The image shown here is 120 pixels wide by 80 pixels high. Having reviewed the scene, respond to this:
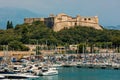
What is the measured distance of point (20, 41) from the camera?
9850 cm

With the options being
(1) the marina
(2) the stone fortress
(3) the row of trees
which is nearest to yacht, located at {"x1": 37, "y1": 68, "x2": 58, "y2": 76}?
(1) the marina

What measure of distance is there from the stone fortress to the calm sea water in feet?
116

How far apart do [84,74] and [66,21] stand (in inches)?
1750

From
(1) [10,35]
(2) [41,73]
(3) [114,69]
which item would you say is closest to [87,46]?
(1) [10,35]

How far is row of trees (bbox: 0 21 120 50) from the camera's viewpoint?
323 feet

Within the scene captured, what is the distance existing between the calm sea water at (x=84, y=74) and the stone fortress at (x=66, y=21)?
116 feet

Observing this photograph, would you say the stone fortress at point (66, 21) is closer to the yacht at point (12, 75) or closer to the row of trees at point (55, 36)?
the row of trees at point (55, 36)

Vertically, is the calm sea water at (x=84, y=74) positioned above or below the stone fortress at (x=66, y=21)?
below

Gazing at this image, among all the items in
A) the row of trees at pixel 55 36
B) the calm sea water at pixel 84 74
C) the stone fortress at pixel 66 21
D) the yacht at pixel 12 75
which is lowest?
the calm sea water at pixel 84 74

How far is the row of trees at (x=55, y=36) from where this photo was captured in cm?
9831

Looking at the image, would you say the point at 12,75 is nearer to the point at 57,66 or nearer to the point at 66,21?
the point at 57,66

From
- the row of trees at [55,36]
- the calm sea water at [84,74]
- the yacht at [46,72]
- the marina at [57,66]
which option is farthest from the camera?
the row of trees at [55,36]

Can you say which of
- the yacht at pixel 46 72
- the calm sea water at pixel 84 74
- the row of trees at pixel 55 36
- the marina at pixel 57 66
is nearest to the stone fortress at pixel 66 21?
the row of trees at pixel 55 36

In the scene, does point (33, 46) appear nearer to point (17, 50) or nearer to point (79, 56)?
point (17, 50)
